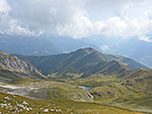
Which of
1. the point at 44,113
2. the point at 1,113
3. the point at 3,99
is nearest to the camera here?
the point at 1,113

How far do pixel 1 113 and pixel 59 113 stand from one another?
11385mm

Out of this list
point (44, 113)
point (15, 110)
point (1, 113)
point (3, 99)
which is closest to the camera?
point (1, 113)

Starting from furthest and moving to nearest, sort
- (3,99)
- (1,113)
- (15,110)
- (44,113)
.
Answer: (3,99)
(44,113)
(15,110)
(1,113)

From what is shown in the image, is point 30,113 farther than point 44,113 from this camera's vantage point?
No

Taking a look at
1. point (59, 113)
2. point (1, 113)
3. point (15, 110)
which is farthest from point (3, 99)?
point (59, 113)

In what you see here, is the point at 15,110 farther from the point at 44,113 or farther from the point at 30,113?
the point at 44,113

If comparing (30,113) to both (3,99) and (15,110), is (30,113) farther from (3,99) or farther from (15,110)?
(3,99)

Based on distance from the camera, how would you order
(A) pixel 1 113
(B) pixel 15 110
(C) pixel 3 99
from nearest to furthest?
(A) pixel 1 113 < (B) pixel 15 110 < (C) pixel 3 99

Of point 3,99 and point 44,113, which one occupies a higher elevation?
point 3,99

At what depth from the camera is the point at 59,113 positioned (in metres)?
27.8

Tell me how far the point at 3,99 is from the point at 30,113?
7915mm

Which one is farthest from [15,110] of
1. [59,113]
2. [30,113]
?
[59,113]

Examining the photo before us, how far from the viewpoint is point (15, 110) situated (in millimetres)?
22000

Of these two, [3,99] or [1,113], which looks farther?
[3,99]
